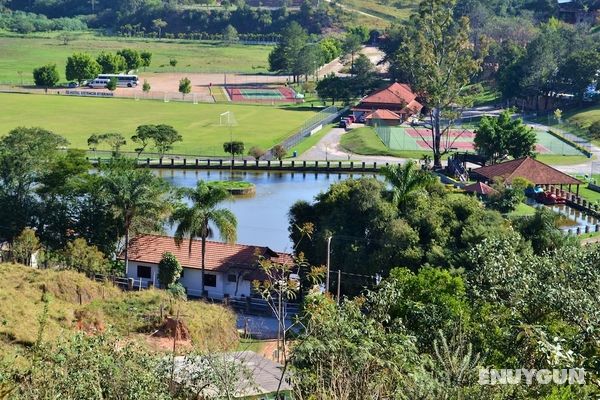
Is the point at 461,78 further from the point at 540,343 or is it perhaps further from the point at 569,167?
the point at 540,343

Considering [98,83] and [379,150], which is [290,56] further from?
[379,150]

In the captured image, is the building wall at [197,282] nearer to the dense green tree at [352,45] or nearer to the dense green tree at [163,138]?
the dense green tree at [163,138]

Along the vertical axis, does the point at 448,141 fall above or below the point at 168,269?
above

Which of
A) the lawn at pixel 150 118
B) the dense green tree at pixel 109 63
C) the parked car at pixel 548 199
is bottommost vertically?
the parked car at pixel 548 199

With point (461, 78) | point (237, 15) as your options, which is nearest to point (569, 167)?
point (461, 78)

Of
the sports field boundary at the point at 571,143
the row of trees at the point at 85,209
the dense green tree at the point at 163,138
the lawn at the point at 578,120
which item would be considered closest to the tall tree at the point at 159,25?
the lawn at the point at 578,120

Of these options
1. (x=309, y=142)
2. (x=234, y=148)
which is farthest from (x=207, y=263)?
(x=309, y=142)
